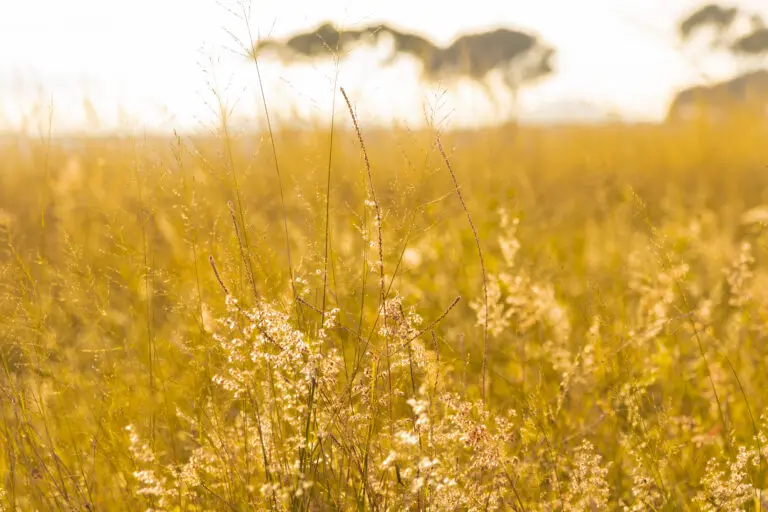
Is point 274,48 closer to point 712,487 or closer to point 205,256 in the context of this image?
point 205,256

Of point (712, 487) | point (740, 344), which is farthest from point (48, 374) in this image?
point (740, 344)

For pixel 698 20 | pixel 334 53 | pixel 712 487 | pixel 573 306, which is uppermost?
pixel 698 20

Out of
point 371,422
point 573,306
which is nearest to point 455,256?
point 573,306

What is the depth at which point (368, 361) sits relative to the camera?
59.4 inches

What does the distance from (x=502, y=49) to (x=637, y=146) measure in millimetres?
15884

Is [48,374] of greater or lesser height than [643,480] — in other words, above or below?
above

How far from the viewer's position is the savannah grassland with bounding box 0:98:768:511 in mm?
1256

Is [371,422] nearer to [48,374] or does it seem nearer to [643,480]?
[643,480]

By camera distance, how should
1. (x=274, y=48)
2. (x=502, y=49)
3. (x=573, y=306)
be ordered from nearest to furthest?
(x=274, y=48), (x=573, y=306), (x=502, y=49)

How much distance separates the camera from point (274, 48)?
1540 millimetres

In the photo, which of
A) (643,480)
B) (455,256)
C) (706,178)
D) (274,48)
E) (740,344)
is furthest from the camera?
(706,178)

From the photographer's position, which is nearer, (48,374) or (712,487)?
(712,487)

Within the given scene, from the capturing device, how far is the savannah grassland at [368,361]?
126 centimetres

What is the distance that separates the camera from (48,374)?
1.65 metres
